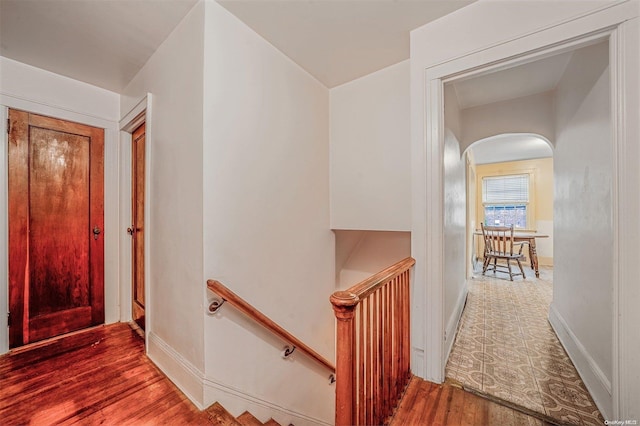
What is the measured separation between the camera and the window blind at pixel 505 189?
5691 mm

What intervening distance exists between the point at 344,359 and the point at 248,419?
43.2 inches

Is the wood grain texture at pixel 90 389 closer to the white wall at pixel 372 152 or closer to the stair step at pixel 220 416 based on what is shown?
the stair step at pixel 220 416

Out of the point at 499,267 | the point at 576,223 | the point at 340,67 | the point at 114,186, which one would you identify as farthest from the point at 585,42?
the point at 499,267

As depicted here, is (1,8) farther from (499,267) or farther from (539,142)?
(499,267)

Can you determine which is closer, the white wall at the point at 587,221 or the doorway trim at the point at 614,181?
the doorway trim at the point at 614,181

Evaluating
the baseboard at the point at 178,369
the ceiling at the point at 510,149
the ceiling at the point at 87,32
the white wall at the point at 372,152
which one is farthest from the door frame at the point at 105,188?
the ceiling at the point at 510,149

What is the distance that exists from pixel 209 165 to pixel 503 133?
328 centimetres

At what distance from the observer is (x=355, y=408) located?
105 centimetres

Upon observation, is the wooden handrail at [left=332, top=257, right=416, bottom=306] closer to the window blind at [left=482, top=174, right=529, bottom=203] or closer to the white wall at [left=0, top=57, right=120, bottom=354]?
the white wall at [left=0, top=57, right=120, bottom=354]

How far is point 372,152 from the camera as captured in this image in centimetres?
232

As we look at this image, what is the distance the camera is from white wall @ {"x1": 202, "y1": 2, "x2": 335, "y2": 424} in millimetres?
1518

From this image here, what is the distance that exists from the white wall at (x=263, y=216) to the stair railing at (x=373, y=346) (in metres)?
0.82

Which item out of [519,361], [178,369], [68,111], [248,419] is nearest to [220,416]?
[248,419]

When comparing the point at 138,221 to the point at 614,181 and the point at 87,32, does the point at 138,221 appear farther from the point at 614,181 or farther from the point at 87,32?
the point at 614,181
